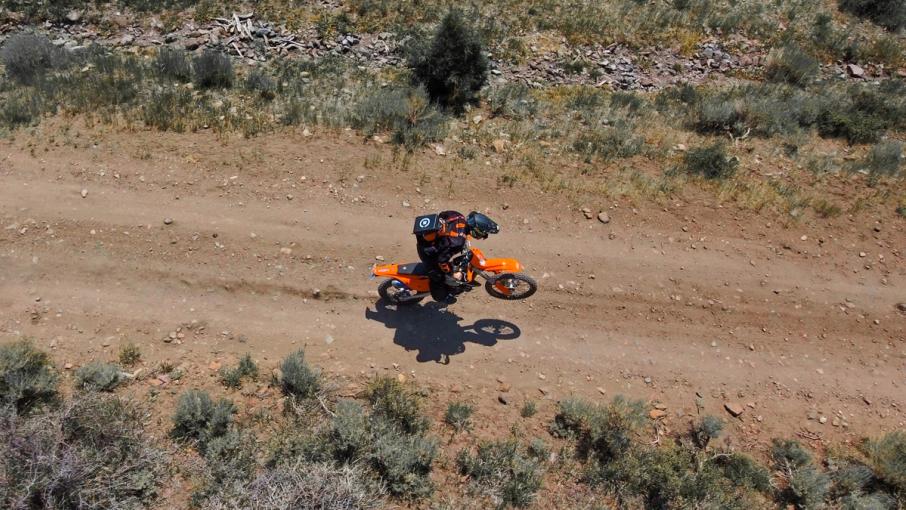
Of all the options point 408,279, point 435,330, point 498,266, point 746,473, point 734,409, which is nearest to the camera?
point 746,473

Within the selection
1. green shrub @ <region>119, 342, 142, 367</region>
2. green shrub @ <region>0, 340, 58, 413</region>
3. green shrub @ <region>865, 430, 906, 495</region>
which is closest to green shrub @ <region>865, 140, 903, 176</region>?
green shrub @ <region>865, 430, 906, 495</region>

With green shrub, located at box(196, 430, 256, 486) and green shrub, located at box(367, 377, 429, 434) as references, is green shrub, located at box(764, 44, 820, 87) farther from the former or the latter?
green shrub, located at box(196, 430, 256, 486)

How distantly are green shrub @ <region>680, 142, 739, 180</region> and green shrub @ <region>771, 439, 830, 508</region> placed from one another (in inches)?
304

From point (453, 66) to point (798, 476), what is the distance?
14700 mm

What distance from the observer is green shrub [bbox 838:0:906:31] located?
79.3ft

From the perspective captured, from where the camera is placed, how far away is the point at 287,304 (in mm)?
9828

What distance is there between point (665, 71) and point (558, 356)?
1675cm

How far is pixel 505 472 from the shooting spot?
7.42 meters

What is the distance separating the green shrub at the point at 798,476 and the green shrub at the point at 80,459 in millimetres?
9425

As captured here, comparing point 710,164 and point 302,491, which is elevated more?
point 710,164

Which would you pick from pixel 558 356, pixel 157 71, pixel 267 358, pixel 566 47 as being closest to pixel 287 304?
pixel 267 358

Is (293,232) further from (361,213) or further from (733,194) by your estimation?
(733,194)

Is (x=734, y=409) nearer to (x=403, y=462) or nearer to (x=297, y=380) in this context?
(x=403, y=462)

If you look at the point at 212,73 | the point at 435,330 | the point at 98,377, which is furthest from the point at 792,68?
the point at 98,377
